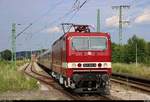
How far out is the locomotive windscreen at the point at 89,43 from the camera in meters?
20.2

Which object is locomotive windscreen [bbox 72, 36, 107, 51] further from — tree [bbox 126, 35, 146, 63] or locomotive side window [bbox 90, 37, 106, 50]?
tree [bbox 126, 35, 146, 63]

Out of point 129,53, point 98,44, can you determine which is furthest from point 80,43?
point 129,53

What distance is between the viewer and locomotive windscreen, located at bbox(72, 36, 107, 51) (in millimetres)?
20156

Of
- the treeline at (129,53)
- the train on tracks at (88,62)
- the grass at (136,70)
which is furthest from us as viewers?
the treeline at (129,53)

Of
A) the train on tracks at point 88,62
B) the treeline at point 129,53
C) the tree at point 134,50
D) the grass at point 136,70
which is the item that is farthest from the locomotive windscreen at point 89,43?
the treeline at point 129,53

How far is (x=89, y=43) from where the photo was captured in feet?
66.3

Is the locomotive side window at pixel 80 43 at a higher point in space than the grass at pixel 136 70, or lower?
higher

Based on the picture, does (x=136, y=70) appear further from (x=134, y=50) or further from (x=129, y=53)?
(x=134, y=50)

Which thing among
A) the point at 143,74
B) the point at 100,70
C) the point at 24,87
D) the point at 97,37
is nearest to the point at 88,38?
the point at 97,37

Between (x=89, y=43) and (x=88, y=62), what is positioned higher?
(x=89, y=43)

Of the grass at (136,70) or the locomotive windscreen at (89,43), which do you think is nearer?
Answer: the locomotive windscreen at (89,43)

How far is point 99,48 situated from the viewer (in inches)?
793

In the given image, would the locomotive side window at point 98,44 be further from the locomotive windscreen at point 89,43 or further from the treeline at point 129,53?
the treeline at point 129,53

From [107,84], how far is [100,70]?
0.77 m
